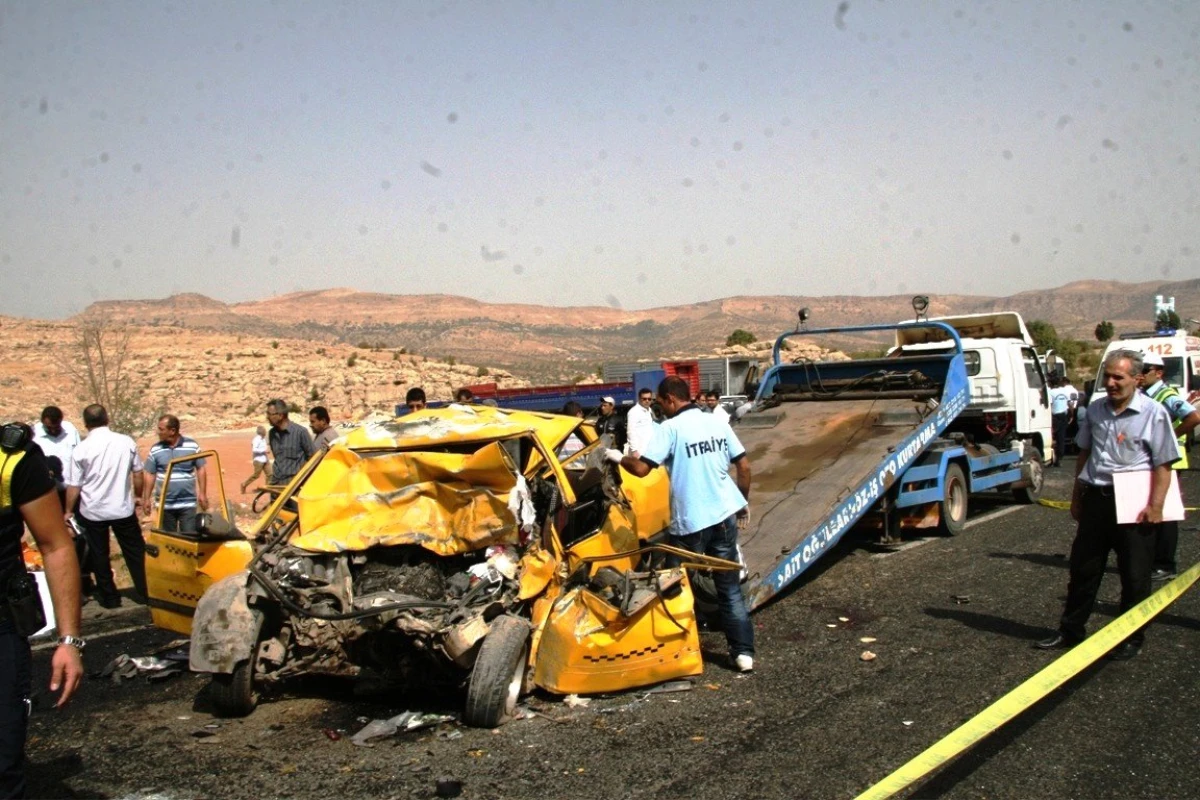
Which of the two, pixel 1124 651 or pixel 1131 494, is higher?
pixel 1131 494

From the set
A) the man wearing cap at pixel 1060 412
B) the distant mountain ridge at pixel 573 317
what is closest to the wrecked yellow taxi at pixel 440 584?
the man wearing cap at pixel 1060 412

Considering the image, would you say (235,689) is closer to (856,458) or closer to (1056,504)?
(856,458)

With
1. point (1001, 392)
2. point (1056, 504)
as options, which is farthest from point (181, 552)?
point (1056, 504)

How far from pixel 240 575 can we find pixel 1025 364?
10709 millimetres

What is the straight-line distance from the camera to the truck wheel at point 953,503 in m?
10.7

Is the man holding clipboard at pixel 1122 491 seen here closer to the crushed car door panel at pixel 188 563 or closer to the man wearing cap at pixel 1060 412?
the crushed car door panel at pixel 188 563

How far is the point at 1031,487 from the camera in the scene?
1287 cm

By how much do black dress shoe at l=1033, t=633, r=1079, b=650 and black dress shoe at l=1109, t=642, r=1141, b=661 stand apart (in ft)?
0.76

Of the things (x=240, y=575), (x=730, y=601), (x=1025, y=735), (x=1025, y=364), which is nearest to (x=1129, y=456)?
(x=1025, y=735)

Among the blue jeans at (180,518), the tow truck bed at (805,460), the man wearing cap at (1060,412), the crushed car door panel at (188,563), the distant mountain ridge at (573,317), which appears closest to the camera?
the crushed car door panel at (188,563)

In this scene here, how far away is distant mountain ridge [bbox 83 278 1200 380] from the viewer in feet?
356

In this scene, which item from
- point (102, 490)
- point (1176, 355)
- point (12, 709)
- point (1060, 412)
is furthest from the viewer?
point (1176, 355)

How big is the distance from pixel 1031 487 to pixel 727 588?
26.5 ft

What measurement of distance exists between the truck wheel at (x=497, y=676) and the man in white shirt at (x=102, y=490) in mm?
5253
